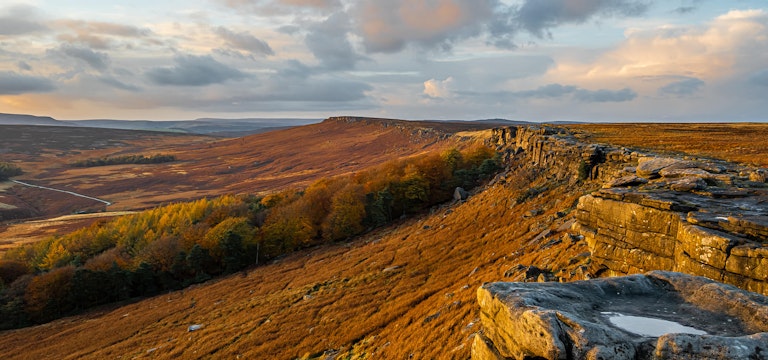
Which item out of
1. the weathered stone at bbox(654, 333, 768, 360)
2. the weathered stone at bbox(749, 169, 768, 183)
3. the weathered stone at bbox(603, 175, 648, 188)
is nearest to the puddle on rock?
the weathered stone at bbox(654, 333, 768, 360)

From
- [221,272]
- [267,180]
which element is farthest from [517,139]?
[267,180]

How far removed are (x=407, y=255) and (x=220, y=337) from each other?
24445mm

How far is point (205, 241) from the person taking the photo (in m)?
80.5

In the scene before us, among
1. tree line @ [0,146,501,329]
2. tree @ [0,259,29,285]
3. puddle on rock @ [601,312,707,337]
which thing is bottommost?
tree @ [0,259,29,285]

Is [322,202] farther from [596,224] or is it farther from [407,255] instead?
[596,224]

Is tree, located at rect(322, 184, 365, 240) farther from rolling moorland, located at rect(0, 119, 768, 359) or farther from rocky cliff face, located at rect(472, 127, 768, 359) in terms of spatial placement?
rocky cliff face, located at rect(472, 127, 768, 359)

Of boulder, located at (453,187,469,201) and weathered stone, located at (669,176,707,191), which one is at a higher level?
weathered stone, located at (669,176,707,191)

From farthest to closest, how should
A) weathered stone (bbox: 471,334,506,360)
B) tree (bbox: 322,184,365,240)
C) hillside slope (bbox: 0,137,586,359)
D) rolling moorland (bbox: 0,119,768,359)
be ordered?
1. tree (bbox: 322,184,365,240)
2. hillside slope (bbox: 0,137,586,359)
3. rolling moorland (bbox: 0,119,768,359)
4. weathered stone (bbox: 471,334,506,360)

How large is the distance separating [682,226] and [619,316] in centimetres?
886

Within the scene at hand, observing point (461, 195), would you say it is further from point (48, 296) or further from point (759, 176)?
point (48, 296)

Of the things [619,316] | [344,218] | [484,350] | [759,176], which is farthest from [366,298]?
[344,218]

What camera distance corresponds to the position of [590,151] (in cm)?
4341

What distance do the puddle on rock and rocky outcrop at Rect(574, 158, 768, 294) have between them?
6.76 metres

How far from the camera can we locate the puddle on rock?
352 inches
